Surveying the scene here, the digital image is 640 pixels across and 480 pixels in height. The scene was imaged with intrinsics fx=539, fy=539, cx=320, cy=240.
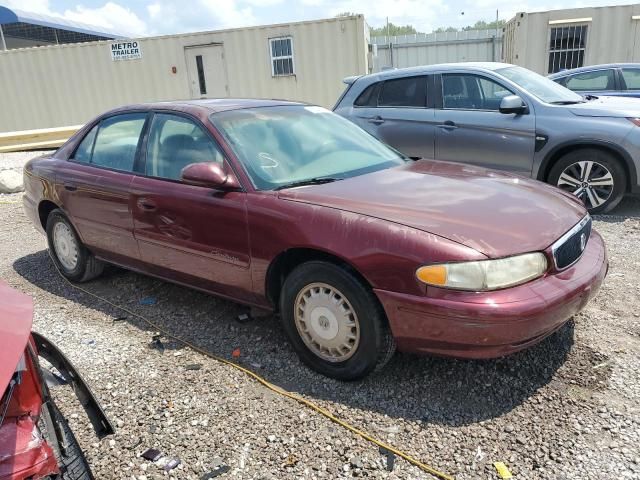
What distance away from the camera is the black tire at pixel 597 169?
5.71 meters

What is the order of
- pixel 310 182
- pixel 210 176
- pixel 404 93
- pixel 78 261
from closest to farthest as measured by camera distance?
pixel 210 176, pixel 310 182, pixel 78 261, pixel 404 93

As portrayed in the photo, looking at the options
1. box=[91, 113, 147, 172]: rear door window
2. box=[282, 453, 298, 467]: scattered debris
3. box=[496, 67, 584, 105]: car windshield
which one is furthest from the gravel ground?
box=[496, 67, 584, 105]: car windshield

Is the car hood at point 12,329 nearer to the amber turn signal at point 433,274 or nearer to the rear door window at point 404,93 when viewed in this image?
the amber turn signal at point 433,274

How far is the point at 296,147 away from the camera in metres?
3.57

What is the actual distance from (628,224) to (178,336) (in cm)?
464

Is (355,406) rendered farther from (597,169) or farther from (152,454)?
(597,169)

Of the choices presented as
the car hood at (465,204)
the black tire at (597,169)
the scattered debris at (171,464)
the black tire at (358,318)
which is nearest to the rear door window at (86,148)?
the car hood at (465,204)

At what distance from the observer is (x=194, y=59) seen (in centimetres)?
1477

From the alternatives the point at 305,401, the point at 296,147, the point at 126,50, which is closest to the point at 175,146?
the point at 296,147

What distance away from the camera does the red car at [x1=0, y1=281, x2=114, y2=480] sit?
156 centimetres

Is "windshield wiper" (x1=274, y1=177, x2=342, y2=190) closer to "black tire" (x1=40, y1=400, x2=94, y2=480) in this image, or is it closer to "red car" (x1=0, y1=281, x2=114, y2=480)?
"red car" (x1=0, y1=281, x2=114, y2=480)

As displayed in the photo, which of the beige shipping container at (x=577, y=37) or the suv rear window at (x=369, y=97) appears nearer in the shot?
the suv rear window at (x=369, y=97)

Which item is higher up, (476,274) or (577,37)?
(577,37)

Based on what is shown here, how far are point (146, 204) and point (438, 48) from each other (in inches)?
739
